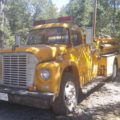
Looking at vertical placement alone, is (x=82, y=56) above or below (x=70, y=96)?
above

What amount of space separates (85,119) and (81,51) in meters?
2.22

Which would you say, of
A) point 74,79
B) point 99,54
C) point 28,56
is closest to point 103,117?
point 74,79

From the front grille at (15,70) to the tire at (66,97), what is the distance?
0.87m

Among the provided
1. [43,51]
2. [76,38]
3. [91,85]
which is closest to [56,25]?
[76,38]

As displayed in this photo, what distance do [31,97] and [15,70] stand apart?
894 millimetres

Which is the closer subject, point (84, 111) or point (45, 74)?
point (45, 74)

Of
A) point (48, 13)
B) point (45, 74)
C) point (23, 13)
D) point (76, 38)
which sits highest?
point (48, 13)

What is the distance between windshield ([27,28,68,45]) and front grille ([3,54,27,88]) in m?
1.47

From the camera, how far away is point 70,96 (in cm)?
659

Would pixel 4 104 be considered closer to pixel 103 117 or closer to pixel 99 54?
pixel 103 117

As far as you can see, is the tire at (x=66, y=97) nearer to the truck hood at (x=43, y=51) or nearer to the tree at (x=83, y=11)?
the truck hood at (x=43, y=51)

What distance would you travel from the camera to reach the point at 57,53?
6.47 metres

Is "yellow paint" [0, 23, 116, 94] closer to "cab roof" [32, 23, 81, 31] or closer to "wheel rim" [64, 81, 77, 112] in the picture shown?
"cab roof" [32, 23, 81, 31]

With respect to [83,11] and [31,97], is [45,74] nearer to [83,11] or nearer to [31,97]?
[31,97]
